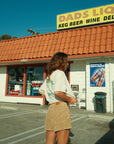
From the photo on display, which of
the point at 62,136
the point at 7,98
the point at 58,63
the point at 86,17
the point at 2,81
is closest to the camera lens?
the point at 62,136

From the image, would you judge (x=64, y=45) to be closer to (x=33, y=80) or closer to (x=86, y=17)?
(x=33, y=80)

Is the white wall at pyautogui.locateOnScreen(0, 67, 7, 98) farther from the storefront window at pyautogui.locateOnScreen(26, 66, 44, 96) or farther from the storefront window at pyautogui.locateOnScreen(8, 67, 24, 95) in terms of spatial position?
the storefront window at pyautogui.locateOnScreen(26, 66, 44, 96)

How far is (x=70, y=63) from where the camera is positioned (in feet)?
39.5

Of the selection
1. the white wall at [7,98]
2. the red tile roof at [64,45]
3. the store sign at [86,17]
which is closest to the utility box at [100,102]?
the red tile roof at [64,45]

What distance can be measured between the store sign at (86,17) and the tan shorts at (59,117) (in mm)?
17416

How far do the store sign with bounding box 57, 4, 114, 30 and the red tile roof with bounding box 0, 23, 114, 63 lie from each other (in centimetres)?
761

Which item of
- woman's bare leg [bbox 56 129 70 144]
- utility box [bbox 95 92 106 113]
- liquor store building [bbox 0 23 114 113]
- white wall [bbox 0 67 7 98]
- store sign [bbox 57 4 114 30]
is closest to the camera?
woman's bare leg [bbox 56 129 70 144]

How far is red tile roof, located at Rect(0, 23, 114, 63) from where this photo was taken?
33.9 ft

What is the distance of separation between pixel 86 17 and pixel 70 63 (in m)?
9.63

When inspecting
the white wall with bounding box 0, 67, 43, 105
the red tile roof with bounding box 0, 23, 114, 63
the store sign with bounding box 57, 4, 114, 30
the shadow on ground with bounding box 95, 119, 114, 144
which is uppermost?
the store sign with bounding box 57, 4, 114, 30

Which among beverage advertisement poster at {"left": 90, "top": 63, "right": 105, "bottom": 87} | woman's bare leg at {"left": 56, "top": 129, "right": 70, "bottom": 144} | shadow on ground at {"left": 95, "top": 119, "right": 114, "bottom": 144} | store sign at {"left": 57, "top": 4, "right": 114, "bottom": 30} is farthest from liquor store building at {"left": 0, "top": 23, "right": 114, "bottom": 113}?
woman's bare leg at {"left": 56, "top": 129, "right": 70, "bottom": 144}

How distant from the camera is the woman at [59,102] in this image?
232cm

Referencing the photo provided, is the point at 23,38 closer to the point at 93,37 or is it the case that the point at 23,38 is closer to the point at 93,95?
the point at 93,37

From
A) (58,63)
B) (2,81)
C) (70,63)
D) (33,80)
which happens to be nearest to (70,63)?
→ (70,63)
